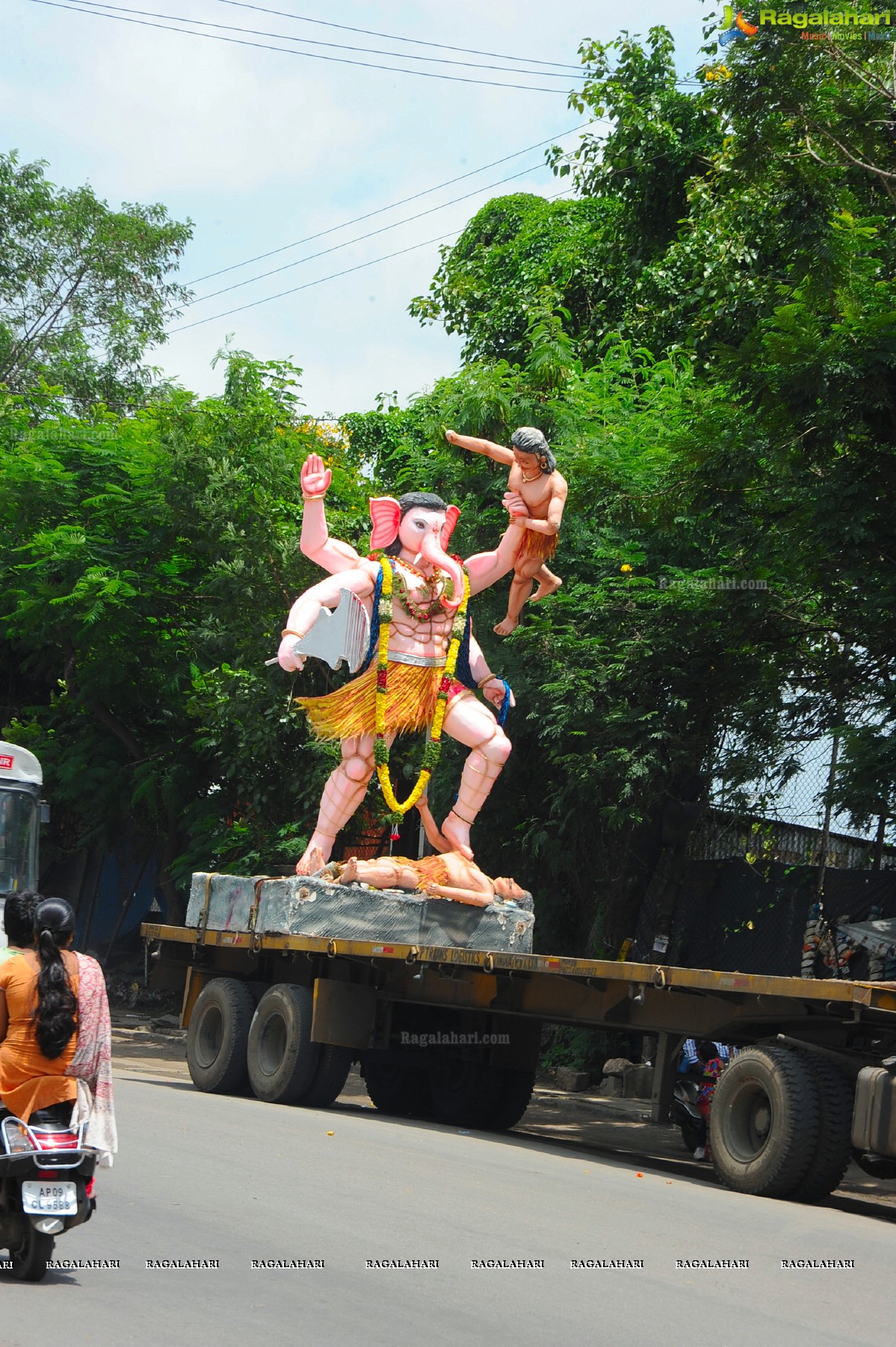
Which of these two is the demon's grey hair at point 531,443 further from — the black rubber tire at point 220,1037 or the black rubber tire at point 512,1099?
the black rubber tire at point 220,1037

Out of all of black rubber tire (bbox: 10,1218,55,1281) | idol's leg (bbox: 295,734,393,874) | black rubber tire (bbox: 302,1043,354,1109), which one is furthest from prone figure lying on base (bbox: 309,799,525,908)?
black rubber tire (bbox: 10,1218,55,1281)

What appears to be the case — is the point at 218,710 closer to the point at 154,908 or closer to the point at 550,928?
the point at 550,928

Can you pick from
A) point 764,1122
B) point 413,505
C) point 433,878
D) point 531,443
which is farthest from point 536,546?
point 764,1122

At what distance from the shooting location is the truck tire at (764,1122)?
865cm

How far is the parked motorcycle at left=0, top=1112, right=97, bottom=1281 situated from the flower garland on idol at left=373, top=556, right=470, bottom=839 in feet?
20.4

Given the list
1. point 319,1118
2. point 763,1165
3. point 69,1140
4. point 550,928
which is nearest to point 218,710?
point 550,928

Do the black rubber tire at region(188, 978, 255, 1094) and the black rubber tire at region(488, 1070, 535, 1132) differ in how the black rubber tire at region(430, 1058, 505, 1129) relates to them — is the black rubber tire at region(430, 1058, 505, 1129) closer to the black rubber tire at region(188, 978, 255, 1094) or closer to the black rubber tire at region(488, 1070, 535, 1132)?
the black rubber tire at region(488, 1070, 535, 1132)

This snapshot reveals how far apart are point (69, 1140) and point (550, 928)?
471 inches

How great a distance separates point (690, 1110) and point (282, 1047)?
10.2 feet

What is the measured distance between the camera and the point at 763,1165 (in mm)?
8781

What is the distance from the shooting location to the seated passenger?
597 centimetres

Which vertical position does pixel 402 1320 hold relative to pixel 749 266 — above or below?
below

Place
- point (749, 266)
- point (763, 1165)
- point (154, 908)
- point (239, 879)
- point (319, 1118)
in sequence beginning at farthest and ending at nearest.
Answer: point (154, 908) → point (749, 266) → point (239, 879) → point (319, 1118) → point (763, 1165)

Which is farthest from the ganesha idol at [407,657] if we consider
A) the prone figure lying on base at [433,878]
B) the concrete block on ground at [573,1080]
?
the concrete block on ground at [573,1080]
